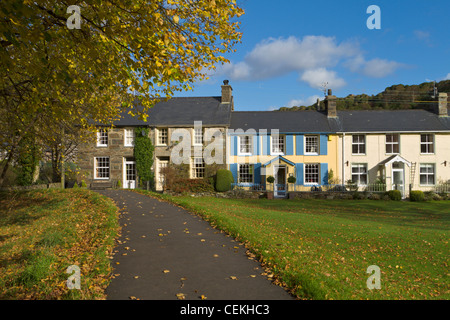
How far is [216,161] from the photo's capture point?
3038 centimetres

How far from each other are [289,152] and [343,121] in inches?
246

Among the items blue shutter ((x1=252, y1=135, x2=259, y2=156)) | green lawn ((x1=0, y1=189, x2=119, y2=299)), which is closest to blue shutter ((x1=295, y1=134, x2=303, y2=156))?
blue shutter ((x1=252, y1=135, x2=259, y2=156))

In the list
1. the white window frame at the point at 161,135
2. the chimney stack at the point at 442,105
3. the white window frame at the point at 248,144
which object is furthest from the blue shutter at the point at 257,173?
the chimney stack at the point at 442,105

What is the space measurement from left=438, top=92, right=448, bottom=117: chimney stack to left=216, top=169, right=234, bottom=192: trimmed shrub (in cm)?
2075

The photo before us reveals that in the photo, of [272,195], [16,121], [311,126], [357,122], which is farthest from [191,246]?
[357,122]

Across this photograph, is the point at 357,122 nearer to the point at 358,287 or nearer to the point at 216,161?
the point at 216,161

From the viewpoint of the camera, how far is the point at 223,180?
2883cm

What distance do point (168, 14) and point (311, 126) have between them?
998 inches

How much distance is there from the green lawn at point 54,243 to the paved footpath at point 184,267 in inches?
15.9

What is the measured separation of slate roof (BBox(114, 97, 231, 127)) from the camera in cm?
3094

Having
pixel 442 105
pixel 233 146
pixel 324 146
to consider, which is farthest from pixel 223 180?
pixel 442 105

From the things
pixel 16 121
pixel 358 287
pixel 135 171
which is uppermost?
pixel 16 121

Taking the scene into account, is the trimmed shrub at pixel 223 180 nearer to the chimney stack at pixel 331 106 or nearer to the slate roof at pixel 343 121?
the slate roof at pixel 343 121

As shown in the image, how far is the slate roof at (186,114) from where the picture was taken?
3094 cm
